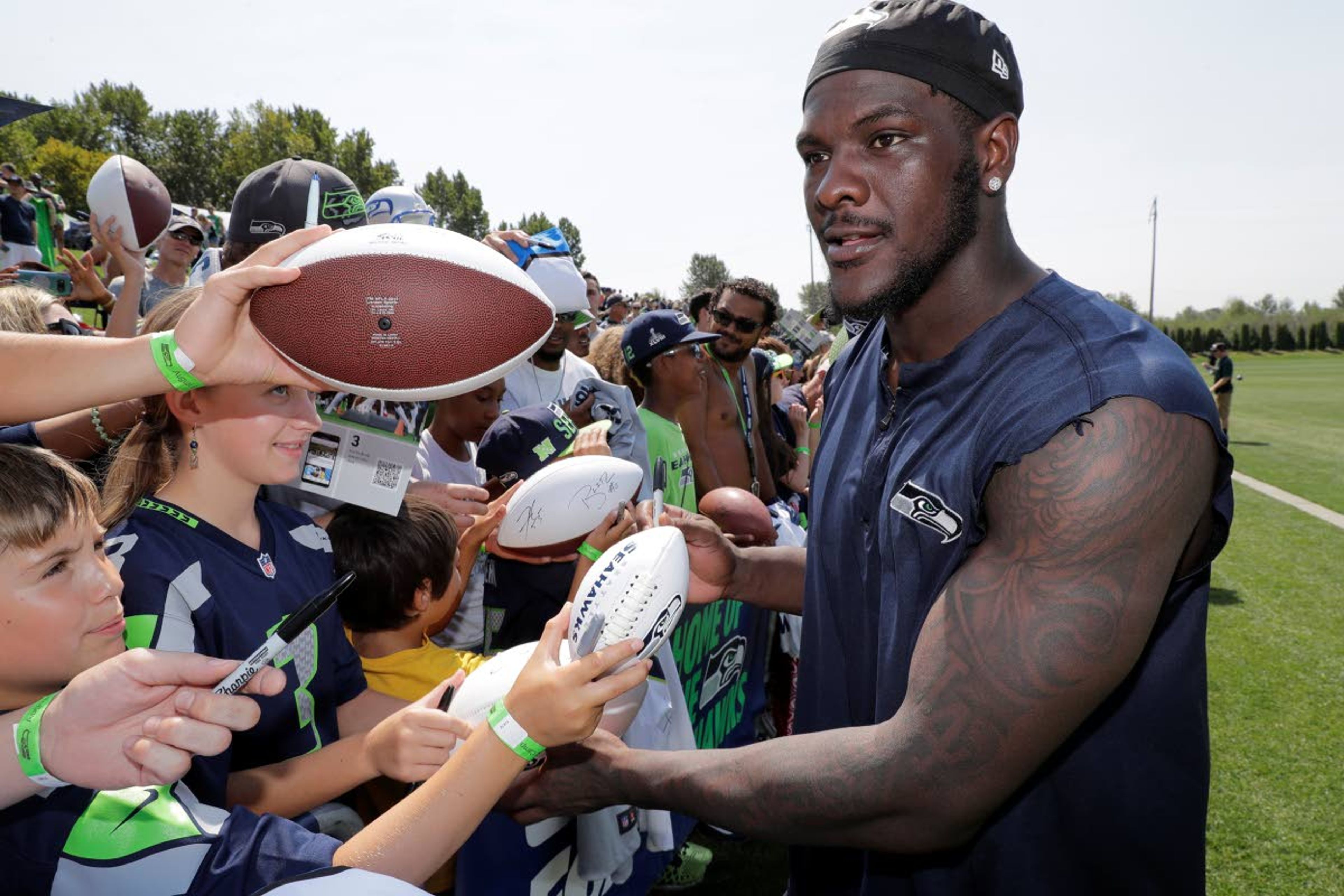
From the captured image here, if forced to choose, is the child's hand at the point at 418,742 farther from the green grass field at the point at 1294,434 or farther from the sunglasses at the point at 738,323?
the green grass field at the point at 1294,434

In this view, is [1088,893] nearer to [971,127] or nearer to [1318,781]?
[971,127]

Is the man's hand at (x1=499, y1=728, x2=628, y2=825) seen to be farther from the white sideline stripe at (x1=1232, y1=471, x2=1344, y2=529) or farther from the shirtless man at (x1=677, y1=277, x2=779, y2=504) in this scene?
the white sideline stripe at (x1=1232, y1=471, x2=1344, y2=529)

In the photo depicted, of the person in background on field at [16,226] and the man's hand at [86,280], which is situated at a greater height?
the person in background on field at [16,226]

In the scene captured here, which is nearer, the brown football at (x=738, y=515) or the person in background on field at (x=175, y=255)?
the brown football at (x=738, y=515)

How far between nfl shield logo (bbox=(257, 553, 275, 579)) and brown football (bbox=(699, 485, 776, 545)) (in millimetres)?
1968

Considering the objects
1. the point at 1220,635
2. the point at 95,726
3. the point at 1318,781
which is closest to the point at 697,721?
the point at 95,726

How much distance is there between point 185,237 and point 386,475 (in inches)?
144

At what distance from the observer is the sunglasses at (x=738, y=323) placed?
5984 mm

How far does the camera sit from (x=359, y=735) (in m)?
1.95

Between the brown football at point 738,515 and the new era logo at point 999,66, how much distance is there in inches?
90.0

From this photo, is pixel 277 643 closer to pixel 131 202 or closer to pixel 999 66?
pixel 999 66

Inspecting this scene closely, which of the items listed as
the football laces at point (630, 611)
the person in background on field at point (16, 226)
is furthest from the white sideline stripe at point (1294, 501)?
the person in background on field at point (16, 226)

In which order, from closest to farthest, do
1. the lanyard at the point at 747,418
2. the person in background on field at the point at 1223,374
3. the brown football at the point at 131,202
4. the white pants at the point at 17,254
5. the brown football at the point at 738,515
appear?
the brown football at the point at 738,515 < the brown football at the point at 131,202 < the lanyard at the point at 747,418 < the white pants at the point at 17,254 < the person in background on field at the point at 1223,374

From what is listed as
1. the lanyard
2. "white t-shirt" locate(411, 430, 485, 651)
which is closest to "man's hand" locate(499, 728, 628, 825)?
"white t-shirt" locate(411, 430, 485, 651)
